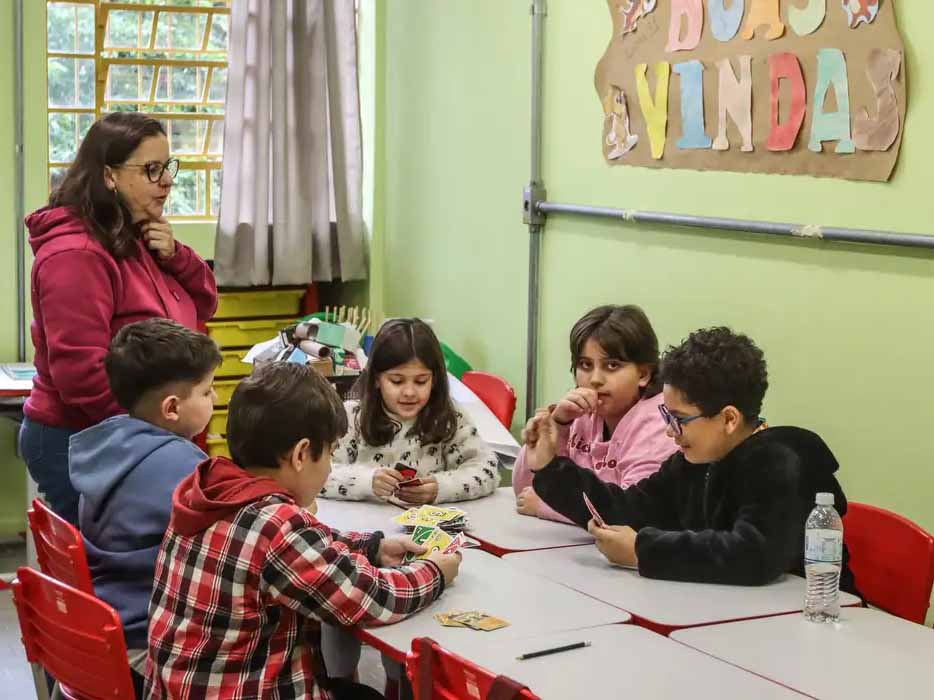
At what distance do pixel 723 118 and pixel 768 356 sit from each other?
0.63m

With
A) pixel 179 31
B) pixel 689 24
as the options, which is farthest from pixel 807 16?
pixel 179 31

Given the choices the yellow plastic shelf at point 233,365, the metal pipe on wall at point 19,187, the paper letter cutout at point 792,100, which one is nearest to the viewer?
the paper letter cutout at point 792,100

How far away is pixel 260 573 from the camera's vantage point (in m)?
1.95

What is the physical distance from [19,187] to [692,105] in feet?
8.48

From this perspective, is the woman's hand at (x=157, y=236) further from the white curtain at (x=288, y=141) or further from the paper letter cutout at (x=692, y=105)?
the white curtain at (x=288, y=141)

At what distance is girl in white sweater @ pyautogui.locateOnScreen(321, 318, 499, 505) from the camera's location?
3090mm

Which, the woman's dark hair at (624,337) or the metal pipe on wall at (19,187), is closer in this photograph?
the woman's dark hair at (624,337)

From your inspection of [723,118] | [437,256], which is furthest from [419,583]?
[437,256]

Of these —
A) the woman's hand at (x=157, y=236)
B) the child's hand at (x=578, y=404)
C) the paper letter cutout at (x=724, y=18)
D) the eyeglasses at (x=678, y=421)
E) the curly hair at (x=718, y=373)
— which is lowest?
the child's hand at (x=578, y=404)

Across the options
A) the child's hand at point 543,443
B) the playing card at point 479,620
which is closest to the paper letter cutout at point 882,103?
the child's hand at point 543,443

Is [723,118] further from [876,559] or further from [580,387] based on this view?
[876,559]

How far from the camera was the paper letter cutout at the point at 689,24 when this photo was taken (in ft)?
11.3

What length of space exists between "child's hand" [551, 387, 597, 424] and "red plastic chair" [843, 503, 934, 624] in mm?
586

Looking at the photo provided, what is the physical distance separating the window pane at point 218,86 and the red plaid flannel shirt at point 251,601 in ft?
11.3
